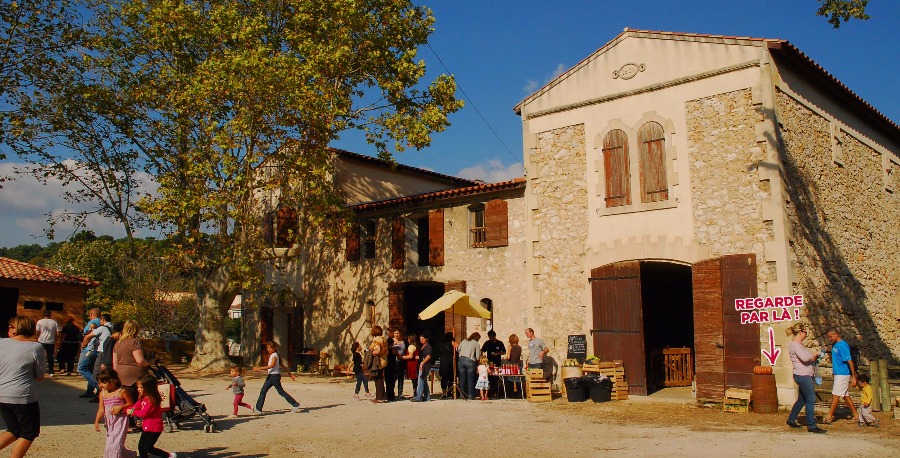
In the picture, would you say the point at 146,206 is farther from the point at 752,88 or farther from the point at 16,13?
the point at 752,88

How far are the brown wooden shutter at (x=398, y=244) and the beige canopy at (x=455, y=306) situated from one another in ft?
17.6

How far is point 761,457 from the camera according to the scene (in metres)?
8.53

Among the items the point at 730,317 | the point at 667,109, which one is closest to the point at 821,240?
the point at 730,317

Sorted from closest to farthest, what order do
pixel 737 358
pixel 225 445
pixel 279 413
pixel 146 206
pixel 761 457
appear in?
pixel 761 457 < pixel 225 445 < pixel 279 413 < pixel 737 358 < pixel 146 206

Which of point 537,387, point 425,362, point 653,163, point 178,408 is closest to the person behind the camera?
point 178,408

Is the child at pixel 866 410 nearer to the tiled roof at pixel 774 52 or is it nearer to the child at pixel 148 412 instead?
the tiled roof at pixel 774 52

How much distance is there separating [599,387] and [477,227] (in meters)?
6.37

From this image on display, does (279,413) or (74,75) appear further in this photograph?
(74,75)

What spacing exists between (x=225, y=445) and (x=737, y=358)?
975 centimetres

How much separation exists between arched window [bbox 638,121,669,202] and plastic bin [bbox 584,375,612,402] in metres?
4.03

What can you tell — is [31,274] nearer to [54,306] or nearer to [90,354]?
[54,306]

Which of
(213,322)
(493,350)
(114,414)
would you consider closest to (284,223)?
(213,322)

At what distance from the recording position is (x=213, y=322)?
2148cm

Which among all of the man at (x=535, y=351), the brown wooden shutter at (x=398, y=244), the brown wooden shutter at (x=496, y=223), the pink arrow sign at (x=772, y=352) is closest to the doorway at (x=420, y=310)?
the brown wooden shutter at (x=398, y=244)
